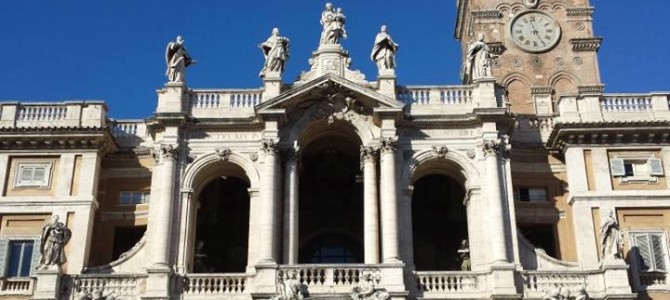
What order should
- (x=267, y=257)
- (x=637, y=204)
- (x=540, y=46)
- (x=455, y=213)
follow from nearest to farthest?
(x=267, y=257) → (x=637, y=204) → (x=455, y=213) → (x=540, y=46)

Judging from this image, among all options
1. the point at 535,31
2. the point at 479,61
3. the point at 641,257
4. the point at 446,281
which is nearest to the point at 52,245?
the point at 446,281

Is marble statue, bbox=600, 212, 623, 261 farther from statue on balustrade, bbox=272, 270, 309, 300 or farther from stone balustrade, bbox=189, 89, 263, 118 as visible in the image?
stone balustrade, bbox=189, 89, 263, 118

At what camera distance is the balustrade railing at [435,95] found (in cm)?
3388

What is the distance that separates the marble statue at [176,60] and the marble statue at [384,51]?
7062 mm

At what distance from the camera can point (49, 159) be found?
110 feet

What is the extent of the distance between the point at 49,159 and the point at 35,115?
211 centimetres

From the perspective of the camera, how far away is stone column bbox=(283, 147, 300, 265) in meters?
A: 30.7

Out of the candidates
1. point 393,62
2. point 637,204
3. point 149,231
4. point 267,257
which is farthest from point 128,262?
point 637,204

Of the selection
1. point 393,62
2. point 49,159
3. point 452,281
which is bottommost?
point 452,281

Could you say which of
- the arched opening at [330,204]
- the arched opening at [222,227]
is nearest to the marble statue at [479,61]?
the arched opening at [330,204]

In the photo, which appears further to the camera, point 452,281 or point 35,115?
point 35,115

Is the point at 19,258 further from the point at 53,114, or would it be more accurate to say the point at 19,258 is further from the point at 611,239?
the point at 611,239

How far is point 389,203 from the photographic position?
31047mm

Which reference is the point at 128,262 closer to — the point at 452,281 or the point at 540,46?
the point at 452,281
